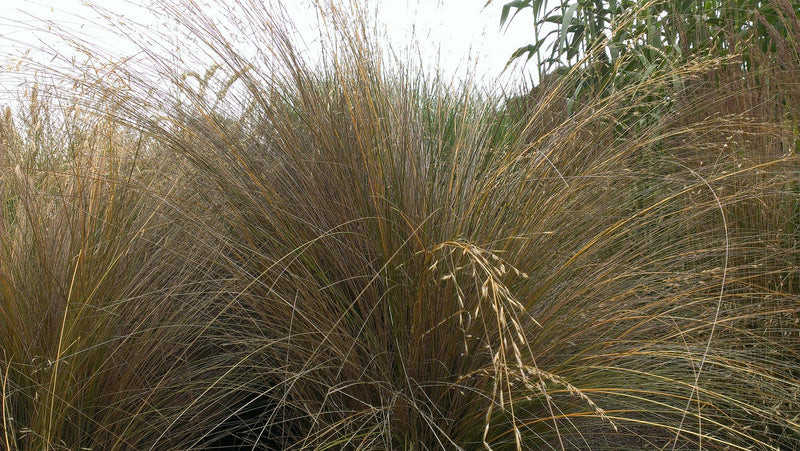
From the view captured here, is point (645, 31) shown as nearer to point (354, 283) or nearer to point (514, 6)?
point (514, 6)

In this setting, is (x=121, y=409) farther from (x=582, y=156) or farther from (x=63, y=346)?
(x=582, y=156)

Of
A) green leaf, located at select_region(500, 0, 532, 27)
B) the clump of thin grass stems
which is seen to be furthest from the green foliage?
the clump of thin grass stems

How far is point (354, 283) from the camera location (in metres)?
1.70

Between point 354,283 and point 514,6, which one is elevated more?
point 514,6

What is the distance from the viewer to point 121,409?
5.37 ft

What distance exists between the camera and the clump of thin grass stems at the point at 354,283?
1.52 metres

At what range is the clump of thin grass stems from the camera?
1.52 m

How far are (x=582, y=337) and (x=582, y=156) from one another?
850 millimetres

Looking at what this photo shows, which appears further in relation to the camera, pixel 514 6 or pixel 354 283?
pixel 514 6

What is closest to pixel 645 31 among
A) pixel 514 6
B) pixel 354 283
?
pixel 514 6

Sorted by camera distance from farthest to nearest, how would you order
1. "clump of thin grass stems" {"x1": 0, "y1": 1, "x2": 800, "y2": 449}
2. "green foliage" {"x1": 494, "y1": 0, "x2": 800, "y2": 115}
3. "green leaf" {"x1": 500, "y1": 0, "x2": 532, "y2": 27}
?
"green leaf" {"x1": 500, "y1": 0, "x2": 532, "y2": 27} → "green foliage" {"x1": 494, "y1": 0, "x2": 800, "y2": 115} → "clump of thin grass stems" {"x1": 0, "y1": 1, "x2": 800, "y2": 449}

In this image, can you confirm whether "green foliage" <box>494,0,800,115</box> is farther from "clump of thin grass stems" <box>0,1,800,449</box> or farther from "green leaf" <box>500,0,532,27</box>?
"clump of thin grass stems" <box>0,1,800,449</box>

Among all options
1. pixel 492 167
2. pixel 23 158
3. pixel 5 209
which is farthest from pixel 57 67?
pixel 492 167

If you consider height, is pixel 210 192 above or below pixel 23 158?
below
